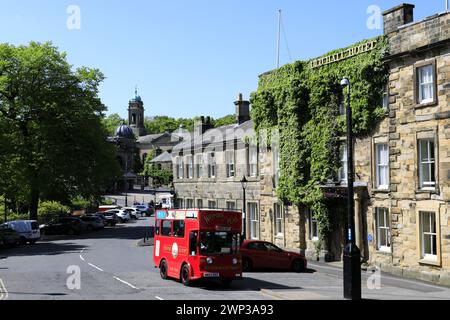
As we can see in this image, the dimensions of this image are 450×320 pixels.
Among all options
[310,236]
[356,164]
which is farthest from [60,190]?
[356,164]

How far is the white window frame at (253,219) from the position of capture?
128ft

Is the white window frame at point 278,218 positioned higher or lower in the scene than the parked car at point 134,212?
higher

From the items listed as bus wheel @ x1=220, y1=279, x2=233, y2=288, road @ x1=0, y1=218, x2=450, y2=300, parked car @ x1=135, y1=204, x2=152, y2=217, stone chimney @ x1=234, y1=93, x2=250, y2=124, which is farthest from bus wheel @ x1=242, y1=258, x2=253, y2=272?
parked car @ x1=135, y1=204, x2=152, y2=217

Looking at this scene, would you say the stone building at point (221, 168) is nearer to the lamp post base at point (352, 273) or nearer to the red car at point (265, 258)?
the red car at point (265, 258)

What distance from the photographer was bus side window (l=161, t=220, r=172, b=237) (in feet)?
78.7

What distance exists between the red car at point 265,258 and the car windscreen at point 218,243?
5.91 meters

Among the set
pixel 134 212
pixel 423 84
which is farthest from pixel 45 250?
pixel 134 212

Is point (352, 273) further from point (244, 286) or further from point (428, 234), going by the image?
point (428, 234)

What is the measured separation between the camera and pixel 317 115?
105 ft

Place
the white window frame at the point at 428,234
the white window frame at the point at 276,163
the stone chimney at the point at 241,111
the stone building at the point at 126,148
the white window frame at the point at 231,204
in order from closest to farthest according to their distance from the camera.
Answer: the white window frame at the point at 428,234 < the white window frame at the point at 276,163 < the white window frame at the point at 231,204 < the stone chimney at the point at 241,111 < the stone building at the point at 126,148

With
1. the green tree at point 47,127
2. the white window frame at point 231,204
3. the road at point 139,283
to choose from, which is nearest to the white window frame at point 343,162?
the road at point 139,283

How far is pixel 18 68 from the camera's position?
2046 inches
